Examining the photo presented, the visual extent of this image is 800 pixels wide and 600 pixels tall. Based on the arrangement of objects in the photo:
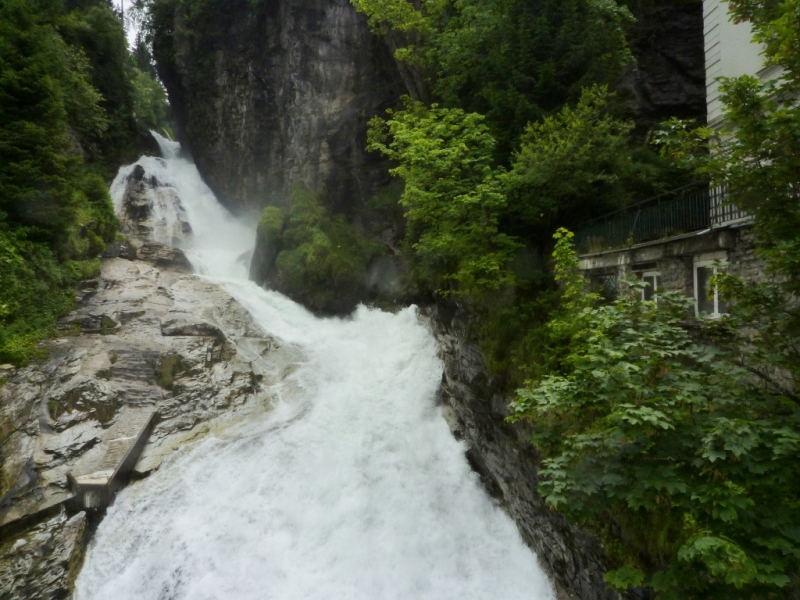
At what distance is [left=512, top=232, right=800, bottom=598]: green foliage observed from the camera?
4.41m

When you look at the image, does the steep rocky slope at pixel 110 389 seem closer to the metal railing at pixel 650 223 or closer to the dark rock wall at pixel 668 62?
the metal railing at pixel 650 223

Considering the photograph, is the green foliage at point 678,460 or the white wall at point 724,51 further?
the white wall at point 724,51

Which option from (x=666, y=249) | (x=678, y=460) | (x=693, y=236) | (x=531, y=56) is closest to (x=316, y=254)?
(x=531, y=56)

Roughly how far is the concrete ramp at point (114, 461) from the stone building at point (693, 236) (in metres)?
11.4

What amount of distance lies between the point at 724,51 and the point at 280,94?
21.4 meters

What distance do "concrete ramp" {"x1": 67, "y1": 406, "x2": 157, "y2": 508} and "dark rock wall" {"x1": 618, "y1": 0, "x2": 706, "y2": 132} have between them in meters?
19.4

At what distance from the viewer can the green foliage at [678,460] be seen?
4.41 m

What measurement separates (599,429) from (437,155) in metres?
7.54

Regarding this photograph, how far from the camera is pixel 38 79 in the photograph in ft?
47.5

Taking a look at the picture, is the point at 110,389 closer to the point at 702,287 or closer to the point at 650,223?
the point at 650,223

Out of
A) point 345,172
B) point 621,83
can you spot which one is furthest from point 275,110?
point 621,83

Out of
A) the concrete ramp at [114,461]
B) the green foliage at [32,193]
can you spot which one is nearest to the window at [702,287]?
the concrete ramp at [114,461]

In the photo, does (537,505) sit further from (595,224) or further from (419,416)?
(595,224)

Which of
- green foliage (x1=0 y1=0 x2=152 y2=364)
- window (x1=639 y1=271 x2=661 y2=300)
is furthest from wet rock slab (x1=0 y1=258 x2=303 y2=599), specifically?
window (x1=639 y1=271 x2=661 y2=300)
